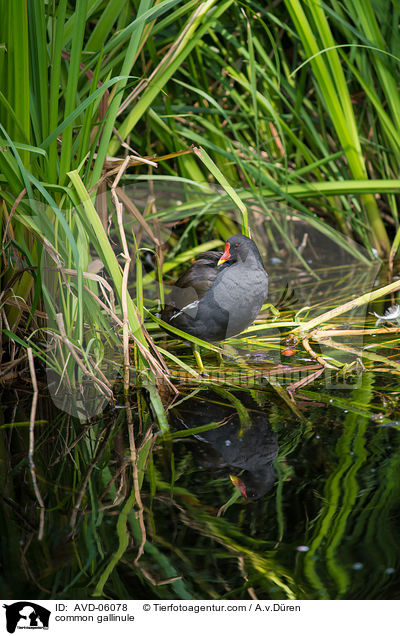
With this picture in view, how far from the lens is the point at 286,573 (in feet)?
3.96

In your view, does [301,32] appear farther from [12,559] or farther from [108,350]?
[12,559]

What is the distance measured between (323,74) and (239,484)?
197cm

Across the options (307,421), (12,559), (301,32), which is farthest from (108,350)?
(301,32)

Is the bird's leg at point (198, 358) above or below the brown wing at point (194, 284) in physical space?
below
